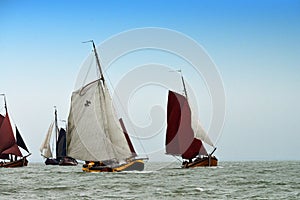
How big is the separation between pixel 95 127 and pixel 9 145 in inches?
1593

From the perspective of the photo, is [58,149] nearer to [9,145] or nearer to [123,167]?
[9,145]

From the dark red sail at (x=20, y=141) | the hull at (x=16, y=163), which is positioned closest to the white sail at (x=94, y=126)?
the dark red sail at (x=20, y=141)

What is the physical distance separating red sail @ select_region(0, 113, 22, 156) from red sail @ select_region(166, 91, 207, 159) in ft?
108

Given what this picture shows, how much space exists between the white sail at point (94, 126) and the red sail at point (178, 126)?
48.5ft

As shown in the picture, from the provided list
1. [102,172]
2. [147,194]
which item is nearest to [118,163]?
[102,172]

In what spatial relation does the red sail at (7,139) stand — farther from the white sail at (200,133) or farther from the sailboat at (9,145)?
the white sail at (200,133)

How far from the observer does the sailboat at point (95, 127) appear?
5772cm

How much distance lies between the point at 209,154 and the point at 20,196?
48365 millimetres

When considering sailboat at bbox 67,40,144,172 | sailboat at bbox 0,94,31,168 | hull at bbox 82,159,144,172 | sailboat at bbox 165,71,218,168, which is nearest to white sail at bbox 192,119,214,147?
sailboat at bbox 165,71,218,168

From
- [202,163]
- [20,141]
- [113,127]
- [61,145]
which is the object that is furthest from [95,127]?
[61,145]

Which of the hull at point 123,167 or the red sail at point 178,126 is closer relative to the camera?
the hull at point 123,167

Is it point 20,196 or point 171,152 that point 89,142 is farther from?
point 20,196

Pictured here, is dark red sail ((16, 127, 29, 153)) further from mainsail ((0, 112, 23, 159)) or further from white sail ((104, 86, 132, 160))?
white sail ((104, 86, 132, 160))

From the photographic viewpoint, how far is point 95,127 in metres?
58.1
